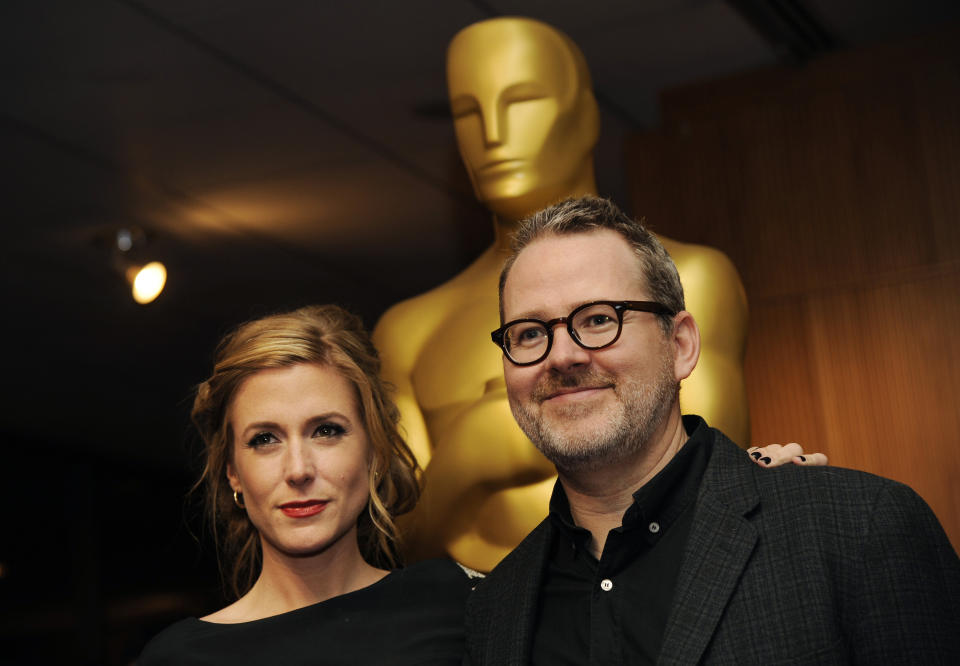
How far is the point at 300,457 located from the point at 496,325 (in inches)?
31.6

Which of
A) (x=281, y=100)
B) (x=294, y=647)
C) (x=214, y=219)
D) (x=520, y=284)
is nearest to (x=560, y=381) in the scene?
(x=520, y=284)

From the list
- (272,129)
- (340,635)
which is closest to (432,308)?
(340,635)

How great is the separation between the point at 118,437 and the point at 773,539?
7.99 m

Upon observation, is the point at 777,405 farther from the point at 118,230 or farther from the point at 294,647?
the point at 118,230

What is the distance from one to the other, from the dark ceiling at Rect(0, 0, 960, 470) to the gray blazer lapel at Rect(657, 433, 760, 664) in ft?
6.76

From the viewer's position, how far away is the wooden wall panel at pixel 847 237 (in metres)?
3.49

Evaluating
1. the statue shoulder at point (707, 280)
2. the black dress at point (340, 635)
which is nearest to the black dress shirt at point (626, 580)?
the black dress at point (340, 635)

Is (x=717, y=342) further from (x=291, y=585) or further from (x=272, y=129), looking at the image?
(x=272, y=129)

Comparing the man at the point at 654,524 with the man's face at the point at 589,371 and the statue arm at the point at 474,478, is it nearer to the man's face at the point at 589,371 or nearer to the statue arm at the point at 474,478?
the man's face at the point at 589,371

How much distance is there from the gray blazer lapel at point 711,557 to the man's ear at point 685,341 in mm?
162

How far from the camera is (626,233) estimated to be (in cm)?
185

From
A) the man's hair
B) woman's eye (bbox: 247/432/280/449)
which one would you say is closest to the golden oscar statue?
woman's eye (bbox: 247/432/280/449)

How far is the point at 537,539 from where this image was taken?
1.88m

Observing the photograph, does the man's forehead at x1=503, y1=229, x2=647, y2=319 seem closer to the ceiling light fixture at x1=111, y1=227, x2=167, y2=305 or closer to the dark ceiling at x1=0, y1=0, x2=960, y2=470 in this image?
the dark ceiling at x1=0, y1=0, x2=960, y2=470
